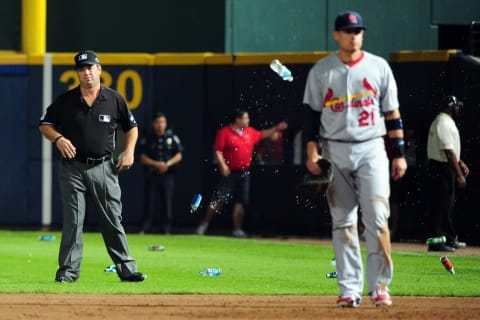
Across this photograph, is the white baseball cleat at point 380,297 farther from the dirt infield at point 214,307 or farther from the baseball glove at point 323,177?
the baseball glove at point 323,177

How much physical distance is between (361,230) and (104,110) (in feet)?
30.3

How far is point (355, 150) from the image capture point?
10352 mm

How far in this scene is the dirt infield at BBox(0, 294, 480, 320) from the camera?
396 inches

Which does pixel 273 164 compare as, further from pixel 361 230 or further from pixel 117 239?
pixel 117 239

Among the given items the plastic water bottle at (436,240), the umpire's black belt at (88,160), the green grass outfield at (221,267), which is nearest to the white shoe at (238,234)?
the green grass outfield at (221,267)

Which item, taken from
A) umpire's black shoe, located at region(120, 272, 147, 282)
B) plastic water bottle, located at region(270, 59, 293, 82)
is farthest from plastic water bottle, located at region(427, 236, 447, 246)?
umpire's black shoe, located at region(120, 272, 147, 282)

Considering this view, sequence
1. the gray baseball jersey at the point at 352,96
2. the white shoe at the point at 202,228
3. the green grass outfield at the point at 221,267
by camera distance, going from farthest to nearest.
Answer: the white shoe at the point at 202,228, the green grass outfield at the point at 221,267, the gray baseball jersey at the point at 352,96

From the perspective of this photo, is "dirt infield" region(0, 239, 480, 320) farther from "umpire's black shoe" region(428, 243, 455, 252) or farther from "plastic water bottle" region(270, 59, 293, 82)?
"plastic water bottle" region(270, 59, 293, 82)

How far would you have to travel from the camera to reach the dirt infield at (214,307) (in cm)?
1006

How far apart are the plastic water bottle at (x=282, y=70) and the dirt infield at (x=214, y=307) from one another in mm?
9668

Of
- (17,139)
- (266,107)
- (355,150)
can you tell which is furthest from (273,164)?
(355,150)

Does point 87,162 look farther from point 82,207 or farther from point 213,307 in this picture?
point 213,307

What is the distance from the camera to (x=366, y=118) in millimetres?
10359

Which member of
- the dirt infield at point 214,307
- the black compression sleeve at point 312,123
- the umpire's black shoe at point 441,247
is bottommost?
the umpire's black shoe at point 441,247
